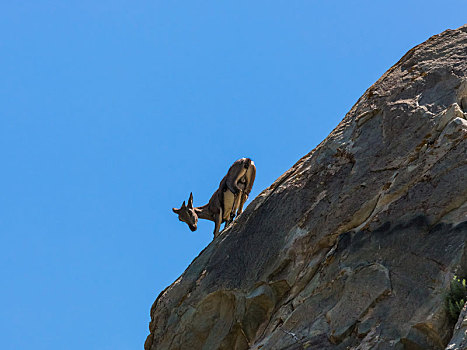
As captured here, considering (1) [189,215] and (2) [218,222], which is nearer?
(2) [218,222]

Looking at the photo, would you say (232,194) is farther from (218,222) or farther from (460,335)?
(460,335)

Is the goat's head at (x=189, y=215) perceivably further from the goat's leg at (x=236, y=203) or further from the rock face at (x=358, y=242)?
the rock face at (x=358, y=242)

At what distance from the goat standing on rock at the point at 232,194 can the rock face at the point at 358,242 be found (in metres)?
3.97

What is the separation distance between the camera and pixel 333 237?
15102mm

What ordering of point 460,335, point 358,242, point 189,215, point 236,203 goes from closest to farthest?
point 460,335
point 358,242
point 236,203
point 189,215

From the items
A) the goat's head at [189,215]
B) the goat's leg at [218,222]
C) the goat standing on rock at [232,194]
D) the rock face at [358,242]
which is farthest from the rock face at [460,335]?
the goat's head at [189,215]

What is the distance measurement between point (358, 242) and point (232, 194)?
8.31m

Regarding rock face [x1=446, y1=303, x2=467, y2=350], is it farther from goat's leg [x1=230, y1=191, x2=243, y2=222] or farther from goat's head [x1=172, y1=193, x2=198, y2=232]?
goat's head [x1=172, y1=193, x2=198, y2=232]

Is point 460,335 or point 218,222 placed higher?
point 218,222

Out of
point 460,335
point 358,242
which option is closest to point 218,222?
point 358,242

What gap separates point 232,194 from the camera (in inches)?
876

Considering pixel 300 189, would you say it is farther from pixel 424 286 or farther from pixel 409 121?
pixel 424 286

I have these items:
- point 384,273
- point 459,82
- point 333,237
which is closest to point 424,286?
point 384,273

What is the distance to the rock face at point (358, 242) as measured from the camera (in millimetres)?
12867
